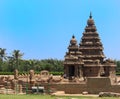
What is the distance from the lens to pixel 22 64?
97.1 meters

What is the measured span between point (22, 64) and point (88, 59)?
39.4m

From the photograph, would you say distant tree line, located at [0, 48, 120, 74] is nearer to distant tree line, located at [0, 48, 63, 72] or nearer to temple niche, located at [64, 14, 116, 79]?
distant tree line, located at [0, 48, 63, 72]

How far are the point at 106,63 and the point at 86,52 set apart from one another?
3424mm

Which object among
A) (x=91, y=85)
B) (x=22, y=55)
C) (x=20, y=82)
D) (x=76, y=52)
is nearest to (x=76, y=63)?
(x=76, y=52)

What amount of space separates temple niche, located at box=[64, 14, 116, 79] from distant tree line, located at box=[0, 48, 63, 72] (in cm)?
2414

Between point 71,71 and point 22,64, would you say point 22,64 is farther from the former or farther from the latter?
point 71,71

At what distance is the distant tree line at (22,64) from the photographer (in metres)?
83.8

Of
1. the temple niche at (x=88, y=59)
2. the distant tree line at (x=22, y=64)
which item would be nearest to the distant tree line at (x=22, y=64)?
the distant tree line at (x=22, y=64)

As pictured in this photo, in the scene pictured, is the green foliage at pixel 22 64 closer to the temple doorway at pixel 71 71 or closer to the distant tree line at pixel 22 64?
the distant tree line at pixel 22 64

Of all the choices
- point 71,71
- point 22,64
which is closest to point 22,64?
point 22,64

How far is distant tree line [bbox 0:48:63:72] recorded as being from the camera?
83812 millimetres

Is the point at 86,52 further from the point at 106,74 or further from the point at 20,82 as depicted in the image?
the point at 20,82

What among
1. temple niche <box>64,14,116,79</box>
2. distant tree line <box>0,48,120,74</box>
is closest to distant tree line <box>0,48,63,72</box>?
distant tree line <box>0,48,120,74</box>

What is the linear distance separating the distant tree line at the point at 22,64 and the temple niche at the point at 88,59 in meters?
24.1
